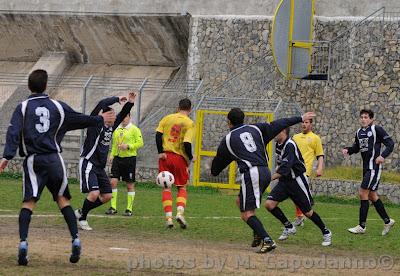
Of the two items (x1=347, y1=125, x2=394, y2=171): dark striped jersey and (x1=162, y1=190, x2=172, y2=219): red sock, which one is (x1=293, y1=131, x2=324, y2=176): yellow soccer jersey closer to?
(x1=347, y1=125, x2=394, y2=171): dark striped jersey

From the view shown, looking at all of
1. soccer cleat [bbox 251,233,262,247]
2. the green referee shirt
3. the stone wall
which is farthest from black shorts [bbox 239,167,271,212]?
the stone wall

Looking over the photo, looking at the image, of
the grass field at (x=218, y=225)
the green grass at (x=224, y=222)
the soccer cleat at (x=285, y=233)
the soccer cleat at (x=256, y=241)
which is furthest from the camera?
the soccer cleat at (x=285, y=233)

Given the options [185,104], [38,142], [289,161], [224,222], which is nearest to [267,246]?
[289,161]

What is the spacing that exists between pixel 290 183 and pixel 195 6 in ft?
60.7

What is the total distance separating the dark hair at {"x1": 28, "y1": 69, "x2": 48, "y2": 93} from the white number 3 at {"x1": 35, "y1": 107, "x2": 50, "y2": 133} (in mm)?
213

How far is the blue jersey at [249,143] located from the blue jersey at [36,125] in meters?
2.68

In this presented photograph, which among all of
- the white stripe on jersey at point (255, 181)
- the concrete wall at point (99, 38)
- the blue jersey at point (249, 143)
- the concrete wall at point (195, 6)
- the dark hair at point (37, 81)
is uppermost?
the concrete wall at point (195, 6)

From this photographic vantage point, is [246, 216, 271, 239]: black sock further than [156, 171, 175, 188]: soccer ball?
No

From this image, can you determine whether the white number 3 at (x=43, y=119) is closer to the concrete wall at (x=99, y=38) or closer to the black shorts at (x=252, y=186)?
the black shorts at (x=252, y=186)

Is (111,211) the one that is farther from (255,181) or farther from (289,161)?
(255,181)

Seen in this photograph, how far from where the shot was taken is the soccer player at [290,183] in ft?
48.9

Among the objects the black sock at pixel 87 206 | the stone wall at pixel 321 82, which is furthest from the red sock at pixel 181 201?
the stone wall at pixel 321 82

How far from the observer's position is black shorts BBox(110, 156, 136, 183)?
19.5 m

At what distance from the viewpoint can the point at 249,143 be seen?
13.3 metres
